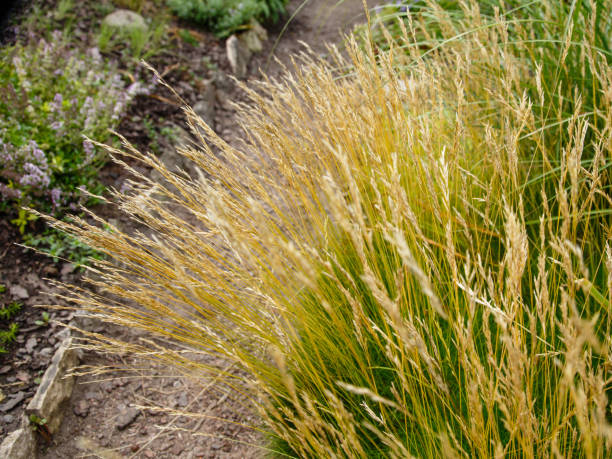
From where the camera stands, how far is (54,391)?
2.06 meters

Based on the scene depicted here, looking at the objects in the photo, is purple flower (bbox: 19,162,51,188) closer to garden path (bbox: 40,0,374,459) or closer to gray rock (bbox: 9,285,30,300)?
gray rock (bbox: 9,285,30,300)

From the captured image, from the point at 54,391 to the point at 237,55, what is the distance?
13.8 feet

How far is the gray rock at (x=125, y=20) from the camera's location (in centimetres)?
441

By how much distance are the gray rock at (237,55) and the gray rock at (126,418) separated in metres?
3.91

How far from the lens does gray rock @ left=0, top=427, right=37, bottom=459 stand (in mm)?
1780

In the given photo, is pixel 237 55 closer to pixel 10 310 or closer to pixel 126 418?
pixel 10 310

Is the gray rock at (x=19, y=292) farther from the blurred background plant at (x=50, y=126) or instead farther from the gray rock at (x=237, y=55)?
the gray rock at (x=237, y=55)

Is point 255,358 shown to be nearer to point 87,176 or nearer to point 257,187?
point 257,187

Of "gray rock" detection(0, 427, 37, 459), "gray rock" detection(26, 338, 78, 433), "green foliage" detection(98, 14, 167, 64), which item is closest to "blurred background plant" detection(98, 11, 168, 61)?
"green foliage" detection(98, 14, 167, 64)

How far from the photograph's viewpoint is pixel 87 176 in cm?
292

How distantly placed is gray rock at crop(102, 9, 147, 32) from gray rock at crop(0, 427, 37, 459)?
12.5 ft

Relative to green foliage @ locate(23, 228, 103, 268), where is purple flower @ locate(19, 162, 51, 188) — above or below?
above

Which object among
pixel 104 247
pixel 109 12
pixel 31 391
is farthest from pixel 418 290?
pixel 109 12

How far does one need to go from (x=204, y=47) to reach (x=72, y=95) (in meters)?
2.19
